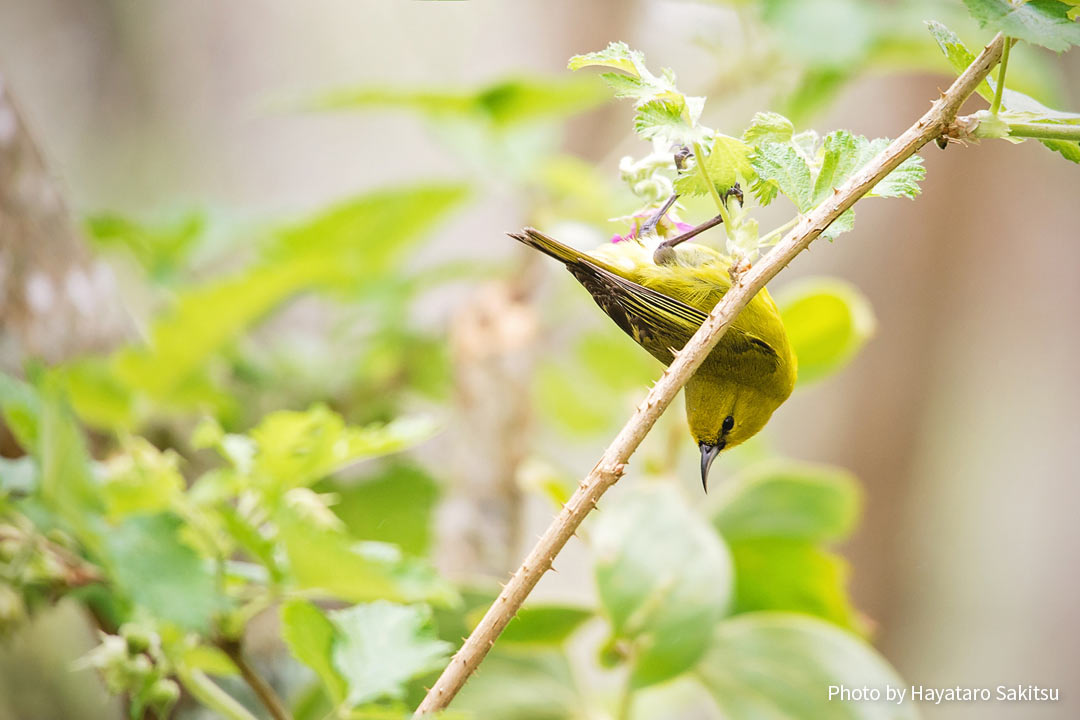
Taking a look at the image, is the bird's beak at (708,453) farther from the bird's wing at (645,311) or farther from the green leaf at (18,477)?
the green leaf at (18,477)

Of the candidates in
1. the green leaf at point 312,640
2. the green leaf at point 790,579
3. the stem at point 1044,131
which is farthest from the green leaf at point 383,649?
the green leaf at point 790,579

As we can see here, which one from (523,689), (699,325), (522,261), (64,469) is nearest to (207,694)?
(64,469)

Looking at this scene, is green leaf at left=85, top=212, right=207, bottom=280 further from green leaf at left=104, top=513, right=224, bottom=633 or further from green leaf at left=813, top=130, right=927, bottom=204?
green leaf at left=813, top=130, right=927, bottom=204

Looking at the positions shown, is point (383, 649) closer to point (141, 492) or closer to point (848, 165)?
point (141, 492)

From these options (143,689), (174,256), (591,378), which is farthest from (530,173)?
(143,689)

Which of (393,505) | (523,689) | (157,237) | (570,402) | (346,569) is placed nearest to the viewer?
(346,569)

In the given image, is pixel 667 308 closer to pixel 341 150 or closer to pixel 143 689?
pixel 143 689

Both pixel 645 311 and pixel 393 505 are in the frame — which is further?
pixel 393 505
